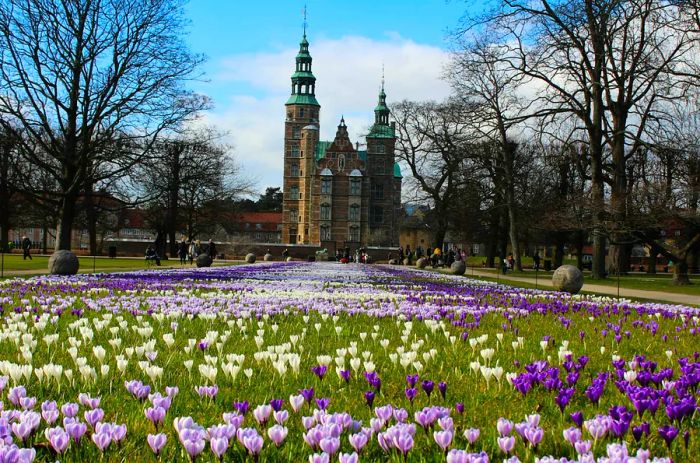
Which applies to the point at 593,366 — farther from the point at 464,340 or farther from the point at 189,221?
the point at 189,221

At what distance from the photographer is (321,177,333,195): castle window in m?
108

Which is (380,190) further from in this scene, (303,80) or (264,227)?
(264,227)

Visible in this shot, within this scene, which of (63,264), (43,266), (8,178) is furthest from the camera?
(43,266)

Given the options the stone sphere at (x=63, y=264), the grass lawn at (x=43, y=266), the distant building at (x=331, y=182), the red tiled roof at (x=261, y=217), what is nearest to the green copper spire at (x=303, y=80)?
the distant building at (x=331, y=182)

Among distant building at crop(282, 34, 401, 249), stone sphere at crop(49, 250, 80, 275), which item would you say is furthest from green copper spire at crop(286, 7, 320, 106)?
stone sphere at crop(49, 250, 80, 275)

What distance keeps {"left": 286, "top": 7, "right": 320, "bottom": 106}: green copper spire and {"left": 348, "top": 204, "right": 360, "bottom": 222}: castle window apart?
62.1 ft

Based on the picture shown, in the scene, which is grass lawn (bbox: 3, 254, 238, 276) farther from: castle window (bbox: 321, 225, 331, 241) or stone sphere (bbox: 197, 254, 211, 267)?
castle window (bbox: 321, 225, 331, 241)

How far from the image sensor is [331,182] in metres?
108

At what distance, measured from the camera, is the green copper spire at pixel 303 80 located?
114 m

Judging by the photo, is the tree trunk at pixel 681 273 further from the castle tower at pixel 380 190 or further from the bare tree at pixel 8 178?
the castle tower at pixel 380 190

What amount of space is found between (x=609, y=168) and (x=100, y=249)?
5887cm

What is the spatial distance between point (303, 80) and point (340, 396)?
114 meters

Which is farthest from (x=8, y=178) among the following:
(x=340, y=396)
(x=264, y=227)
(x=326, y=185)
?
(x=264, y=227)

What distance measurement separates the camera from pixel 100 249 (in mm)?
78750
